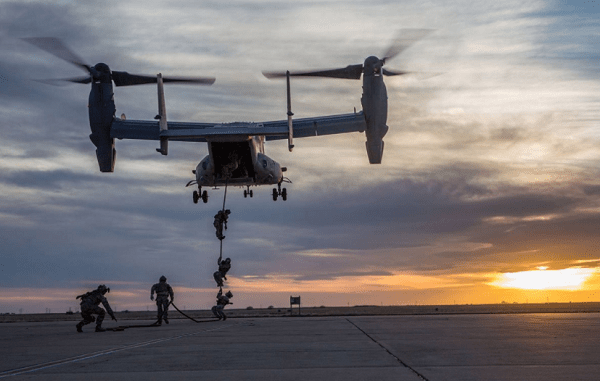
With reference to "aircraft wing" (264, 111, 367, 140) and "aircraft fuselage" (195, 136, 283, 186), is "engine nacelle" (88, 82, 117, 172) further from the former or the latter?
"aircraft wing" (264, 111, 367, 140)

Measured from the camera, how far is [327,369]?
33.2 ft

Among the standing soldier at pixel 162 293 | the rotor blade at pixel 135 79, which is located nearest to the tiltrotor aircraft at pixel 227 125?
the rotor blade at pixel 135 79

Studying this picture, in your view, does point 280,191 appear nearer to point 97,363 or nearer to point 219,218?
point 219,218

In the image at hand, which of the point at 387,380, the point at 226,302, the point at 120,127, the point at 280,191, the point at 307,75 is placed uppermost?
the point at 307,75

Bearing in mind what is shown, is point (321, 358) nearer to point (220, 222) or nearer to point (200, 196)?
point (220, 222)

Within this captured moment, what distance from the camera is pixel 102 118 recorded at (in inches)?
1407

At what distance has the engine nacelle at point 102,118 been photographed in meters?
35.6

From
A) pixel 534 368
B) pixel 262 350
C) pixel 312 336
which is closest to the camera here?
pixel 534 368

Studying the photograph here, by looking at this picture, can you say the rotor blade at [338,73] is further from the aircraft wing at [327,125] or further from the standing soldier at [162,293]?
the standing soldier at [162,293]

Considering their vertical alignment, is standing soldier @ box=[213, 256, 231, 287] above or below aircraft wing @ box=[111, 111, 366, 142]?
below

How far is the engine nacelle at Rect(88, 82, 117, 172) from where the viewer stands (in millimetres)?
35562

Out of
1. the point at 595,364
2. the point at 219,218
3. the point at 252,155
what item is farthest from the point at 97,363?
the point at 252,155

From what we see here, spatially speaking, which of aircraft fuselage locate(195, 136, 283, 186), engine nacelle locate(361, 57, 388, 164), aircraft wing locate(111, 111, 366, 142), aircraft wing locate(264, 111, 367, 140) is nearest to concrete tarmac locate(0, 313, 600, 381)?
aircraft fuselage locate(195, 136, 283, 186)

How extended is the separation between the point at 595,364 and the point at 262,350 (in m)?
5.96
